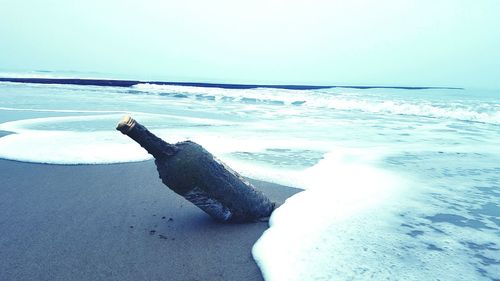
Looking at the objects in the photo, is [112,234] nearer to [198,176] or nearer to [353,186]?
[198,176]

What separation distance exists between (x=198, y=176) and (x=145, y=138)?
488 millimetres

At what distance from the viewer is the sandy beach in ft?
7.11

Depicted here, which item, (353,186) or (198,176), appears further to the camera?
(353,186)

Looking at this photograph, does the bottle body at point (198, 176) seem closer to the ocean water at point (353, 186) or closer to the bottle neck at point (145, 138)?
the bottle neck at point (145, 138)

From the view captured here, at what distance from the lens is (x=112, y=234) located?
2664 millimetres

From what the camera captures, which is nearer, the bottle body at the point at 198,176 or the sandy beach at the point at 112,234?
the sandy beach at the point at 112,234

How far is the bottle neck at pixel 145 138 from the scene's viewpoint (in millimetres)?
2576

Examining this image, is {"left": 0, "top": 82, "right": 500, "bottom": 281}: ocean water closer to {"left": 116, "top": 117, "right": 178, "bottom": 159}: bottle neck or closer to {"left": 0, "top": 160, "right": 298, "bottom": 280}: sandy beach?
{"left": 0, "top": 160, "right": 298, "bottom": 280}: sandy beach

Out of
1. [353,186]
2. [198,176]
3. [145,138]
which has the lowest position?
[353,186]

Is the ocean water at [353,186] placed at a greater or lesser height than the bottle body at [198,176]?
lesser

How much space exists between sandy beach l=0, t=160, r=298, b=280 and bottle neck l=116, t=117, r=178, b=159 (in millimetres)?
613

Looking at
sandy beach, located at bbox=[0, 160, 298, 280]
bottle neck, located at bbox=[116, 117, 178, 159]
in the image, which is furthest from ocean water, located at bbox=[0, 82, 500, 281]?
bottle neck, located at bbox=[116, 117, 178, 159]

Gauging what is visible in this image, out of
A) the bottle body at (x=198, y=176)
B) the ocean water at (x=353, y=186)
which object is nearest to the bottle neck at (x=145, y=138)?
the bottle body at (x=198, y=176)

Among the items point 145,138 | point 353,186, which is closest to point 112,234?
point 145,138
